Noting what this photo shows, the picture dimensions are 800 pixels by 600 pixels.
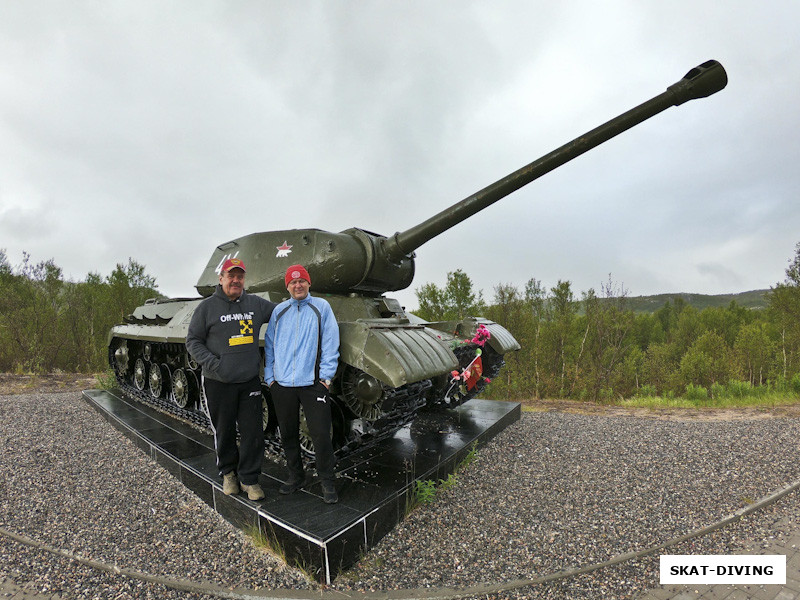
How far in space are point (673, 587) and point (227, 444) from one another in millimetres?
3520

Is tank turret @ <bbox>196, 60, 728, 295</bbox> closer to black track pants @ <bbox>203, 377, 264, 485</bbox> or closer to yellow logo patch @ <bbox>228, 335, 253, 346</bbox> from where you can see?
yellow logo patch @ <bbox>228, 335, 253, 346</bbox>

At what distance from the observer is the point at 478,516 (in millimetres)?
3869

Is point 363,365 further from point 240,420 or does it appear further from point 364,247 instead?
point 364,247

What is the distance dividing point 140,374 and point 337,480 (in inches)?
222

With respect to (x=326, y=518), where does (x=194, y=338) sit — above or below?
above

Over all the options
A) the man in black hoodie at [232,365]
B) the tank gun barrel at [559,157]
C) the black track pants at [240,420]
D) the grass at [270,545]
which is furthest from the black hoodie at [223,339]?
the tank gun barrel at [559,157]

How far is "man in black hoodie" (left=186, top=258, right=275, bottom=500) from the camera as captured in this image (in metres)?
3.53

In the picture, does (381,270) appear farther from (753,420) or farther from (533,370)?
(533,370)

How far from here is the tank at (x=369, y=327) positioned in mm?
3930

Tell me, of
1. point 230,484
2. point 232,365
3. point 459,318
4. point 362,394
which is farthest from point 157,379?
point 459,318

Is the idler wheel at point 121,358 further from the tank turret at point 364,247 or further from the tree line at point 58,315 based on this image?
the tree line at point 58,315

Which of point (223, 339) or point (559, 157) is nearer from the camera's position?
point (223, 339)

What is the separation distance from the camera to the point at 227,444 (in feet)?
12.5

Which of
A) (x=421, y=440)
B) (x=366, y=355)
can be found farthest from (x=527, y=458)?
(x=366, y=355)
